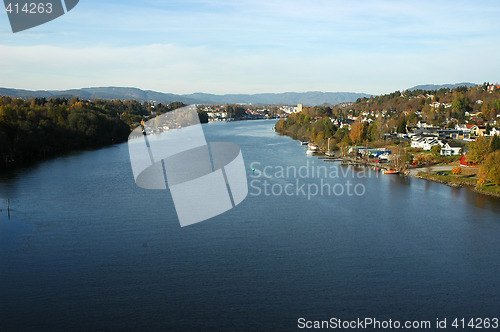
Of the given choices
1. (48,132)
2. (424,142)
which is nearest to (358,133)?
(424,142)

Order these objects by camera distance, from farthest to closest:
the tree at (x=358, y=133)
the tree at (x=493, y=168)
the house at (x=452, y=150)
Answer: the tree at (x=358, y=133), the house at (x=452, y=150), the tree at (x=493, y=168)

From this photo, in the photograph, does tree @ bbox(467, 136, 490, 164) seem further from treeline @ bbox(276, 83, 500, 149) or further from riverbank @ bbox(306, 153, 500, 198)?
treeline @ bbox(276, 83, 500, 149)

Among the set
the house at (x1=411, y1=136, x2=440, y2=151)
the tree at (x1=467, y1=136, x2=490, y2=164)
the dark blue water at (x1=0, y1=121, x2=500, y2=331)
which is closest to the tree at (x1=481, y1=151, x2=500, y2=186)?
the dark blue water at (x1=0, y1=121, x2=500, y2=331)

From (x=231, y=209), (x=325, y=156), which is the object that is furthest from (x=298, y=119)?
(x=231, y=209)

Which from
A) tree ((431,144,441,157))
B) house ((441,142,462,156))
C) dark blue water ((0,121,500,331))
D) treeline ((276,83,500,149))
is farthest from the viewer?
treeline ((276,83,500,149))

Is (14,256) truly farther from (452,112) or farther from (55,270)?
(452,112)

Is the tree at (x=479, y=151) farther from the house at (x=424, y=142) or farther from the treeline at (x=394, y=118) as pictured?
the treeline at (x=394, y=118)

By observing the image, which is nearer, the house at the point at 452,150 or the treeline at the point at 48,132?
the treeline at the point at 48,132

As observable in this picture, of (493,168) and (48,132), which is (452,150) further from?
(48,132)

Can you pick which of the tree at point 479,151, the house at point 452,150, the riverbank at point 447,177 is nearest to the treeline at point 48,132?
the riverbank at point 447,177
